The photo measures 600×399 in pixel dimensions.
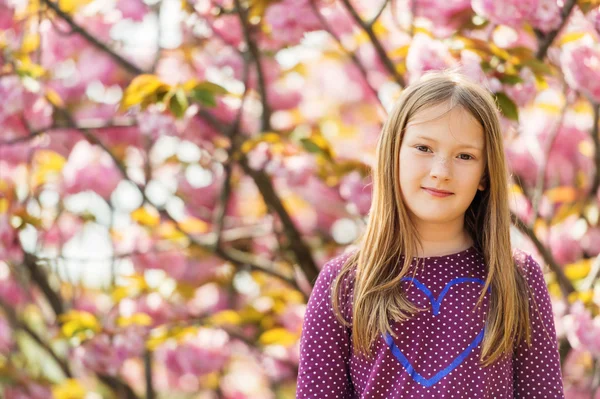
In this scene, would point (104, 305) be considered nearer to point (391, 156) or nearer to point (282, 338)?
point (282, 338)

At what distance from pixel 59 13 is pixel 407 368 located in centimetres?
197

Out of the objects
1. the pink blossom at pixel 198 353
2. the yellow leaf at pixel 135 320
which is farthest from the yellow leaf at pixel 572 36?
the pink blossom at pixel 198 353

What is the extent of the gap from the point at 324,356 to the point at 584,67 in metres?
1.25

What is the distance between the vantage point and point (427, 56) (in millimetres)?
2344

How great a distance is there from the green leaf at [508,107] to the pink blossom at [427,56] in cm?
15

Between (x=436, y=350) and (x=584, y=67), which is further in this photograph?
(x=584, y=67)

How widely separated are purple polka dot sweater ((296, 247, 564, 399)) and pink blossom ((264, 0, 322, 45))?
134 cm

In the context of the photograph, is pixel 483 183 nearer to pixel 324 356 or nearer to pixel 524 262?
pixel 524 262

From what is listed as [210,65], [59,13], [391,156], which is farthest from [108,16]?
[391,156]

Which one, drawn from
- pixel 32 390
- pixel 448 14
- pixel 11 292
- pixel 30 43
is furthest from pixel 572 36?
pixel 11 292

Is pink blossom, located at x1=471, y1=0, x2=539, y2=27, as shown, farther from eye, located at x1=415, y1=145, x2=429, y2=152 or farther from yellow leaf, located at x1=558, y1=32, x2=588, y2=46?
eye, located at x1=415, y1=145, x2=429, y2=152

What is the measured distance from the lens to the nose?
1.66 m

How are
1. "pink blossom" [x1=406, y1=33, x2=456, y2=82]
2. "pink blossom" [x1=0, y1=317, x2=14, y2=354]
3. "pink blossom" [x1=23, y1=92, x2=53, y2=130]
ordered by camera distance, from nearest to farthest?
"pink blossom" [x1=406, y1=33, x2=456, y2=82] < "pink blossom" [x1=23, y1=92, x2=53, y2=130] < "pink blossom" [x1=0, y1=317, x2=14, y2=354]

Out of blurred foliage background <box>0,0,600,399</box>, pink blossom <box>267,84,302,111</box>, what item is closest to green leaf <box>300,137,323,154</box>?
blurred foliage background <box>0,0,600,399</box>
